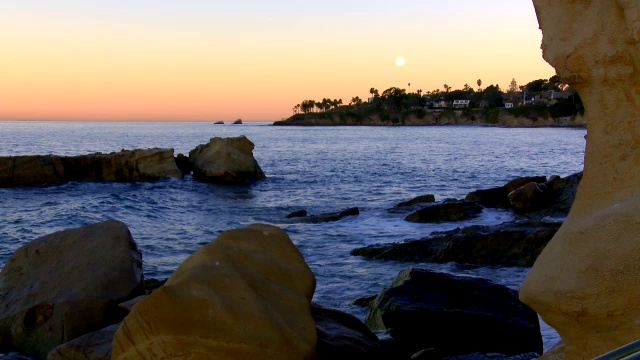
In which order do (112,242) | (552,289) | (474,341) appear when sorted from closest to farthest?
(552,289), (474,341), (112,242)

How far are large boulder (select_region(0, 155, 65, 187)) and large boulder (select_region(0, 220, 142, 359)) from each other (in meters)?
23.8

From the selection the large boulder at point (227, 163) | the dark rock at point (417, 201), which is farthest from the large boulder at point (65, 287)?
the large boulder at point (227, 163)

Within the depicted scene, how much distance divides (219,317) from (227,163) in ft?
100

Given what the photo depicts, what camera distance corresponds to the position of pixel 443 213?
19.9 meters

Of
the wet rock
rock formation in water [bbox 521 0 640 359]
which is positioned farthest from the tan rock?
rock formation in water [bbox 521 0 640 359]

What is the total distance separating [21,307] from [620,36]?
25.8 ft

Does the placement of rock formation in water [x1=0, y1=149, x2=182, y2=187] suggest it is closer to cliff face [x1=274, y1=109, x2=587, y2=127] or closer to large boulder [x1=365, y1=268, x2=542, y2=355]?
large boulder [x1=365, y1=268, x2=542, y2=355]

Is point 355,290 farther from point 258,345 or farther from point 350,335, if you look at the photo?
point 258,345

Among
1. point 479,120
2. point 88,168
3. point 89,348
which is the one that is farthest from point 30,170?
point 479,120

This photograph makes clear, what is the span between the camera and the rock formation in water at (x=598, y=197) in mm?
4352

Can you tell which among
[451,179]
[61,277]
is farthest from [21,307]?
[451,179]

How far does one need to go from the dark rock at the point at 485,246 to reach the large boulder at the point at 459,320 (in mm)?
5036

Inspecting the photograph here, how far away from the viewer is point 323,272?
14039 millimetres

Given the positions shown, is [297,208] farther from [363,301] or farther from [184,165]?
[184,165]
